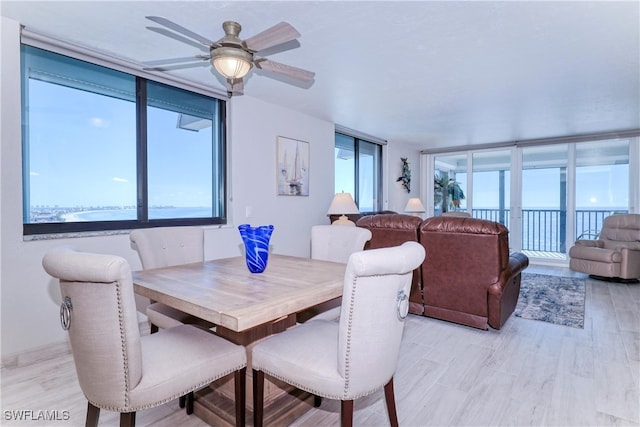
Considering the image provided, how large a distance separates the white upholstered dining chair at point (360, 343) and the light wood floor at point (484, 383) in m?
0.57

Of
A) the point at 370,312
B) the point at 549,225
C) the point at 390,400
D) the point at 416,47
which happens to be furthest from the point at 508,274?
the point at 549,225

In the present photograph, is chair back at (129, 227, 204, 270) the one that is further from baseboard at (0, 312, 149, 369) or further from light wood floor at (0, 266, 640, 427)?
baseboard at (0, 312, 149, 369)

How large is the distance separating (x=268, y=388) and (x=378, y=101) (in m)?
3.26

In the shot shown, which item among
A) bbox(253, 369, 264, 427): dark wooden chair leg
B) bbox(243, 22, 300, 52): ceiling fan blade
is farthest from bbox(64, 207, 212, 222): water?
bbox(253, 369, 264, 427): dark wooden chair leg

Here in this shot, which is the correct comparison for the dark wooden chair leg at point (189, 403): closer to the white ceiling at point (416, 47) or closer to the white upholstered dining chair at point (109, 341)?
the white upholstered dining chair at point (109, 341)

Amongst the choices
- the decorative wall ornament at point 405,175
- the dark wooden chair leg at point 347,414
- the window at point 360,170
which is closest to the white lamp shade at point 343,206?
the window at point 360,170

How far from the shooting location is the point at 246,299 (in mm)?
1295

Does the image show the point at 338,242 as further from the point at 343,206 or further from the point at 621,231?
the point at 621,231

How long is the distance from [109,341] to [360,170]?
5.13m

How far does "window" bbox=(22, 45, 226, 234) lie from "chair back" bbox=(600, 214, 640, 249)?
5.53m

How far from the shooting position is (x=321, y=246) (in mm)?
2523

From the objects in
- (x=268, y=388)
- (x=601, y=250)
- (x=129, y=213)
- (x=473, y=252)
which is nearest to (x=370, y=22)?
(x=473, y=252)

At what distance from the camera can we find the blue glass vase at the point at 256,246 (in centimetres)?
178

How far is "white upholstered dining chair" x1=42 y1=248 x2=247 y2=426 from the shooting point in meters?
1.09
